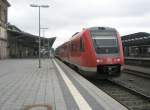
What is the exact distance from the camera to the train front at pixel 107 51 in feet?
56.3

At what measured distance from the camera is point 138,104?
467 inches

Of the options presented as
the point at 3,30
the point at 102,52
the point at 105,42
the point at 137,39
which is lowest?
the point at 102,52

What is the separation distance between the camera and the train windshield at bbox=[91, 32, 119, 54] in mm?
17550

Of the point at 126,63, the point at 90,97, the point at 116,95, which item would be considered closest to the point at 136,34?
the point at 126,63

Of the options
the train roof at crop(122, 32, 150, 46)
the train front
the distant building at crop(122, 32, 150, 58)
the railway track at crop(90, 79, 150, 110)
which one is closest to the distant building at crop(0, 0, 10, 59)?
the distant building at crop(122, 32, 150, 58)

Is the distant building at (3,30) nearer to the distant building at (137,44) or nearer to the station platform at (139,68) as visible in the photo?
the station platform at (139,68)

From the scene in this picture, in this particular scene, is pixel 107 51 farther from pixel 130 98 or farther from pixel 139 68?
pixel 139 68

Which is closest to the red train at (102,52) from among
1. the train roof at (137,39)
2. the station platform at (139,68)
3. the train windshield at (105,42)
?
the train windshield at (105,42)

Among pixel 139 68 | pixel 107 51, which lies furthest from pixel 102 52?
pixel 139 68

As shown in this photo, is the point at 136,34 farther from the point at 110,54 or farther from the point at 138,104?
the point at 138,104

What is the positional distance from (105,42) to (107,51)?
0.58m

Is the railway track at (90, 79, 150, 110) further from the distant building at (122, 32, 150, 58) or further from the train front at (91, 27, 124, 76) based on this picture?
the distant building at (122, 32, 150, 58)

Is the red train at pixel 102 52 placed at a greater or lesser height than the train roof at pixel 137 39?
lesser

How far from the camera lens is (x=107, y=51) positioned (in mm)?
17547
